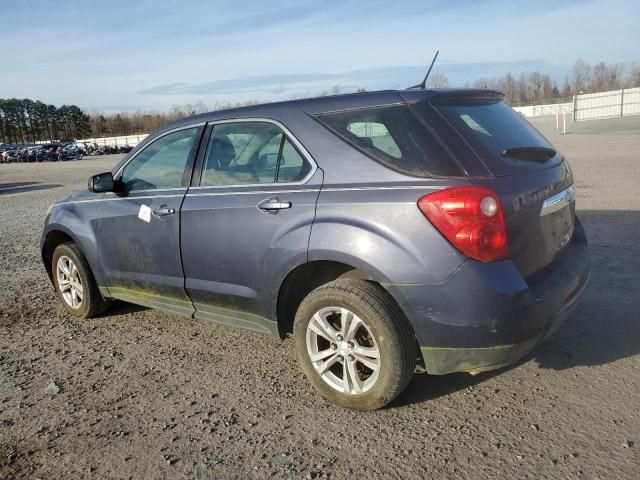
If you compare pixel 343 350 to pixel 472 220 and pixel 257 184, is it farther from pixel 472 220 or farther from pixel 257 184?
pixel 257 184

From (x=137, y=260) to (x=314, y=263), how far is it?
1.71 metres

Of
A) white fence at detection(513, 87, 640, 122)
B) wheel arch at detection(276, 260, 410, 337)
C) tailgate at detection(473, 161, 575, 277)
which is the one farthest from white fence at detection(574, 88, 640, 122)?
wheel arch at detection(276, 260, 410, 337)

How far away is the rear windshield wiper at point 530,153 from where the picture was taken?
326cm

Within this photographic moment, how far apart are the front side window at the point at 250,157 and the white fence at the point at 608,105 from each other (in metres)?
43.3

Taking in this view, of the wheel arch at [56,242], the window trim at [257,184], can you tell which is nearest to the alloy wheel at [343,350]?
the window trim at [257,184]

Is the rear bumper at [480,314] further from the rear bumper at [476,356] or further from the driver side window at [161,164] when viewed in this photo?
the driver side window at [161,164]

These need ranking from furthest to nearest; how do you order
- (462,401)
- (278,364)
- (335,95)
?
(278,364), (335,95), (462,401)

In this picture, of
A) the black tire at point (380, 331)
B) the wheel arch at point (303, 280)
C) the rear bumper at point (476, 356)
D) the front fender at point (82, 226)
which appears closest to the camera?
the rear bumper at point (476, 356)

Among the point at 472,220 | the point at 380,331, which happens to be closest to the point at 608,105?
the point at 472,220

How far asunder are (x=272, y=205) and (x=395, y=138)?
0.84 meters

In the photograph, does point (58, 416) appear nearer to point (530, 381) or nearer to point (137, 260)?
point (137, 260)

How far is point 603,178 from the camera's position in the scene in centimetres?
1214

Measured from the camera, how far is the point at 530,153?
3.40 meters

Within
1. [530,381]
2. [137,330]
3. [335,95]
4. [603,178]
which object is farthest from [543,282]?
[603,178]
